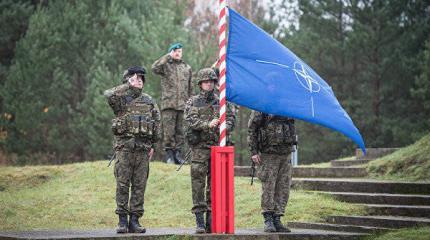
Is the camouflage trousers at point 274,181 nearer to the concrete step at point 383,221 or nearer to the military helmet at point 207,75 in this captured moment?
the military helmet at point 207,75

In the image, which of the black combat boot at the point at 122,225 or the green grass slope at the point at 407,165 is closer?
the black combat boot at the point at 122,225

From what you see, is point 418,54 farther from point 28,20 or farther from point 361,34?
point 28,20

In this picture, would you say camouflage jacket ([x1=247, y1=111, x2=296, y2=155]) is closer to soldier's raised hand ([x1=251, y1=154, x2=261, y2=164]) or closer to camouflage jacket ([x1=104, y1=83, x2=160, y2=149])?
soldier's raised hand ([x1=251, y1=154, x2=261, y2=164])

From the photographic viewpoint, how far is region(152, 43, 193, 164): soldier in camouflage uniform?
1969 centimetres

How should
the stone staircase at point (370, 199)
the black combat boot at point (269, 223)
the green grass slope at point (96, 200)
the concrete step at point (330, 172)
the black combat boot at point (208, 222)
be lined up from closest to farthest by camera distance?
1. the black combat boot at point (208, 222)
2. the black combat boot at point (269, 223)
3. the stone staircase at point (370, 199)
4. the green grass slope at point (96, 200)
5. the concrete step at point (330, 172)

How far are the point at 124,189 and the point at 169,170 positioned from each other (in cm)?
702

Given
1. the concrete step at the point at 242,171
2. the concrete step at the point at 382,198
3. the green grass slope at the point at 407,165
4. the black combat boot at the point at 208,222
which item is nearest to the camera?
the black combat boot at the point at 208,222

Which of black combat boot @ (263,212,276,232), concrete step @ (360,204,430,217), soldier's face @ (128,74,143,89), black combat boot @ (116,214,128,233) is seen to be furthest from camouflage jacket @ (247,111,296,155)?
concrete step @ (360,204,430,217)

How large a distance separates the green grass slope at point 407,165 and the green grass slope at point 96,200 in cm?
160

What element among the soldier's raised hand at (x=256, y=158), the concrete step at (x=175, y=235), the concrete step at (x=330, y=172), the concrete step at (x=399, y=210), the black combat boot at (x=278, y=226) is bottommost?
the concrete step at (x=175, y=235)

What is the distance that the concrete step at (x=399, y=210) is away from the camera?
1473cm

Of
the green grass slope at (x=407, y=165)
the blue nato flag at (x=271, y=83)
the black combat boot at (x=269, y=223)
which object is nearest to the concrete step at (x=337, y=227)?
the black combat boot at (x=269, y=223)

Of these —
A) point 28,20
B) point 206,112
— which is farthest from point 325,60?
point 206,112

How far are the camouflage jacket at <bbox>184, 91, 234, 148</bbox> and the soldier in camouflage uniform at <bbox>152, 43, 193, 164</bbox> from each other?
6447 millimetres
